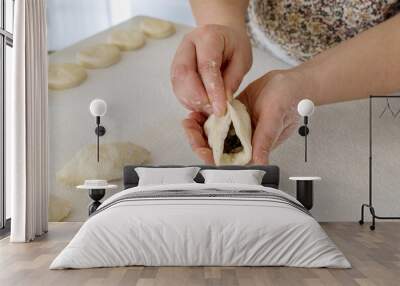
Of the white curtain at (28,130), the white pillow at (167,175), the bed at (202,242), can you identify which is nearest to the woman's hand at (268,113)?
the white pillow at (167,175)

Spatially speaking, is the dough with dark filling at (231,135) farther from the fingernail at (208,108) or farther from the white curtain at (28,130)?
the white curtain at (28,130)

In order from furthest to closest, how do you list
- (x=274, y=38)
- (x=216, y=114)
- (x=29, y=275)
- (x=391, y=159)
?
(x=391, y=159)
(x=274, y=38)
(x=216, y=114)
(x=29, y=275)

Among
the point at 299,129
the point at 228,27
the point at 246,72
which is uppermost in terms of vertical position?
the point at 228,27

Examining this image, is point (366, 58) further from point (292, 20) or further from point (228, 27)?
point (228, 27)

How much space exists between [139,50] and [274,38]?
1443mm

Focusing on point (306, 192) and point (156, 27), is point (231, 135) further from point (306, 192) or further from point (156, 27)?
point (156, 27)

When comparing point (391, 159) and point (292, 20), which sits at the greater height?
point (292, 20)

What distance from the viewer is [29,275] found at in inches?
149

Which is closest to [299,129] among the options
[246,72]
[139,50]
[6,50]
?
[246,72]

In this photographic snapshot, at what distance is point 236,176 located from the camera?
5.76 meters

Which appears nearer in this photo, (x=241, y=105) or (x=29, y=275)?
(x=29, y=275)

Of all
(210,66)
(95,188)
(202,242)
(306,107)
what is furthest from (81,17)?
(202,242)

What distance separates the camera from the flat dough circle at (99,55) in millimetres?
6480

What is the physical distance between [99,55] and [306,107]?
223 cm
